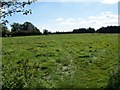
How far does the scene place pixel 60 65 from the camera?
27.7 metres

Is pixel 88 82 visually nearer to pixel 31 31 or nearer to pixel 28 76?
pixel 28 76

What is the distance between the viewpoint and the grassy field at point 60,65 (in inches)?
870

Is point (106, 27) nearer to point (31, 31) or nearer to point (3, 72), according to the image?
point (31, 31)

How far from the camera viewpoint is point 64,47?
36.1 metres

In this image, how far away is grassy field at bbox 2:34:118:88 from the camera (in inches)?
870

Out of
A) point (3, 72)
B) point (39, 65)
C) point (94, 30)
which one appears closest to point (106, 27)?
point (94, 30)

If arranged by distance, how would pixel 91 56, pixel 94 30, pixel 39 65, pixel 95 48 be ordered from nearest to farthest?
pixel 39 65, pixel 91 56, pixel 95 48, pixel 94 30

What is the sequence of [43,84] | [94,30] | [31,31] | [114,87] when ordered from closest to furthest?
[114,87] → [43,84] → [31,31] → [94,30]

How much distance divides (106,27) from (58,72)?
48093mm

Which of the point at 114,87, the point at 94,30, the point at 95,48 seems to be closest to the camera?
the point at 114,87

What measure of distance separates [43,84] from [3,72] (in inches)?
128

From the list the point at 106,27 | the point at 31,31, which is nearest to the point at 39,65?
the point at 31,31

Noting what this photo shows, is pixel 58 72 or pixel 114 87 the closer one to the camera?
pixel 114 87

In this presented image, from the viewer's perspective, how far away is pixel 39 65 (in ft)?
89.8
